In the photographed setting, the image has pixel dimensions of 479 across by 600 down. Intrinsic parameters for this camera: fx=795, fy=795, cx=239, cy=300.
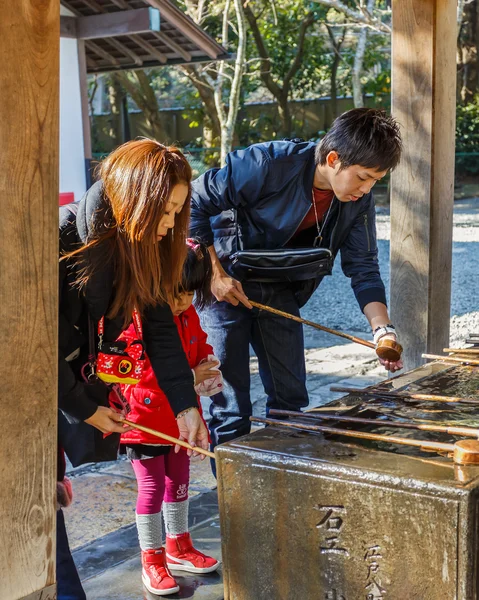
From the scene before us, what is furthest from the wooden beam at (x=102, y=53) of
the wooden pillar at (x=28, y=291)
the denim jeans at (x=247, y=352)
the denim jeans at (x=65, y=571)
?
the wooden pillar at (x=28, y=291)

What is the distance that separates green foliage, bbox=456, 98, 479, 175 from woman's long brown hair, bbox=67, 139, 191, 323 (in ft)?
52.9

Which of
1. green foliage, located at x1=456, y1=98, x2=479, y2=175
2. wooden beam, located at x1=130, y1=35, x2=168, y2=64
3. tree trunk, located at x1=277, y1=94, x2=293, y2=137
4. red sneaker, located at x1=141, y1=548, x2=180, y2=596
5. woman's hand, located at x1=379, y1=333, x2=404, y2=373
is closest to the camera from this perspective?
red sneaker, located at x1=141, y1=548, x2=180, y2=596

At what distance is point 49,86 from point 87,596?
1922 millimetres

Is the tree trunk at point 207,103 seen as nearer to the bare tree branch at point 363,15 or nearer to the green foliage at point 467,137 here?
the bare tree branch at point 363,15

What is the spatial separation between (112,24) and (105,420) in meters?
7.16

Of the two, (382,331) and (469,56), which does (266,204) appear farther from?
(469,56)

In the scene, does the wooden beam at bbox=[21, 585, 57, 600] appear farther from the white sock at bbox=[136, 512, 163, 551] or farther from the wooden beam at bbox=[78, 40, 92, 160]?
the wooden beam at bbox=[78, 40, 92, 160]

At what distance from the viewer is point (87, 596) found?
115 inches

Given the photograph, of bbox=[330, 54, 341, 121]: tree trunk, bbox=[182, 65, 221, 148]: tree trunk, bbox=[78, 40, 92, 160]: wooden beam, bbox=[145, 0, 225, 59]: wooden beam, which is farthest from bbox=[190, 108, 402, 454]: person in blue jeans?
bbox=[330, 54, 341, 121]: tree trunk

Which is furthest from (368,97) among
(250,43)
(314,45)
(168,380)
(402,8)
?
(168,380)

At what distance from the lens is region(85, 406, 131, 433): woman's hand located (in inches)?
93.7

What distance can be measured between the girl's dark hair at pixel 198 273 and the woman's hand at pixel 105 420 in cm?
74

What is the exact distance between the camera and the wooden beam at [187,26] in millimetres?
8781

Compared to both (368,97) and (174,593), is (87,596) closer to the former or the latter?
(174,593)
